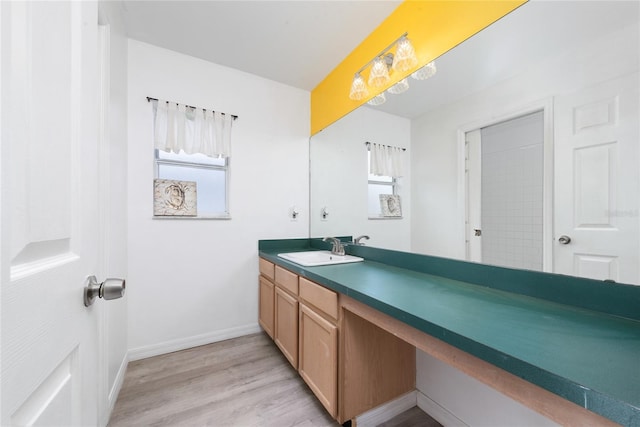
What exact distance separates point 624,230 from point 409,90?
48.7 inches

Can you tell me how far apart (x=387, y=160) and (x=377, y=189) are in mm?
230

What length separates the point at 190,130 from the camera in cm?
219

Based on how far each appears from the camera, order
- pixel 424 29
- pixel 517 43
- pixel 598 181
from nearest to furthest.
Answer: pixel 598 181
pixel 517 43
pixel 424 29

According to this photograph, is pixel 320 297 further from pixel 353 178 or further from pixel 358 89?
pixel 358 89

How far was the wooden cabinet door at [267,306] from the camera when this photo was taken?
2.12 metres

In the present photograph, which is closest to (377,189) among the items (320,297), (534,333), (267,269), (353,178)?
(353,178)

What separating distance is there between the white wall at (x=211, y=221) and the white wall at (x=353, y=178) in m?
0.21

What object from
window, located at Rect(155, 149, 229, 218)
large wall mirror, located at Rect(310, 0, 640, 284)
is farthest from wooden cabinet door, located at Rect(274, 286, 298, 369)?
window, located at Rect(155, 149, 229, 218)

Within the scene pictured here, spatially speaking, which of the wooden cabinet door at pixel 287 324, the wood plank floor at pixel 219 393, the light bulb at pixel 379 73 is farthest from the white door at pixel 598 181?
the wooden cabinet door at pixel 287 324

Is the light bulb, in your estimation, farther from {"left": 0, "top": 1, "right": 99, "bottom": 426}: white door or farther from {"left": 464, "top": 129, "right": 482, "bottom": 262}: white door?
{"left": 0, "top": 1, "right": 99, "bottom": 426}: white door

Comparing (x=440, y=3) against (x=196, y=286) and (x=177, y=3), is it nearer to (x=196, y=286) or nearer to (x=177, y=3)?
(x=177, y=3)

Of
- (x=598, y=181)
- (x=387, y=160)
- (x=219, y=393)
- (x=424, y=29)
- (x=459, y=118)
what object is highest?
(x=424, y=29)

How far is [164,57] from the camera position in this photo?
6.95 ft

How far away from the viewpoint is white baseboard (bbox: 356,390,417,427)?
1.33m
